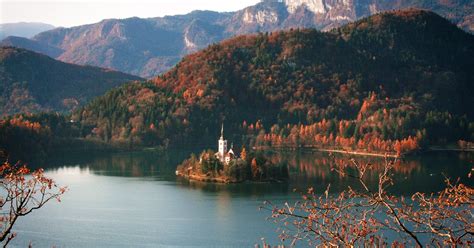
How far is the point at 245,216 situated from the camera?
166 ft

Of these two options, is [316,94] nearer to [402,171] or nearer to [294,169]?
[294,169]

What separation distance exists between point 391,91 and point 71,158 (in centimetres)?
6623

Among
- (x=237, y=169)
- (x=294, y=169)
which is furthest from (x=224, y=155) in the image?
(x=294, y=169)

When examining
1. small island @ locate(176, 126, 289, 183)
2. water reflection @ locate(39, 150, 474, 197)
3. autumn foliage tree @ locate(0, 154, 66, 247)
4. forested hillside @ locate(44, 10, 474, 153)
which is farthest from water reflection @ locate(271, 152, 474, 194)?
autumn foliage tree @ locate(0, 154, 66, 247)

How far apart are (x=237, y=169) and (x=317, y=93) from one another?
2892 inches

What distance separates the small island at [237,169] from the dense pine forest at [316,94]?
3388cm

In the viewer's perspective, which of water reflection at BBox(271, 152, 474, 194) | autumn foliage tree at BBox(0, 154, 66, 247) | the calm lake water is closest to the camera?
autumn foliage tree at BBox(0, 154, 66, 247)

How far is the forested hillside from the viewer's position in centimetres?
11675

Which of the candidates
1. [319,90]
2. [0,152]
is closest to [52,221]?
[0,152]

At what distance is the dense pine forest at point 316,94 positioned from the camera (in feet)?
381

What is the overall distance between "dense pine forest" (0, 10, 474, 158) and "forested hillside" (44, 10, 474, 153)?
0.76ft

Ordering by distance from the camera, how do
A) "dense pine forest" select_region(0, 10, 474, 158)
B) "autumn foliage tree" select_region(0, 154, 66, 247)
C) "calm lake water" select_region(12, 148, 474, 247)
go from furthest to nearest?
"dense pine forest" select_region(0, 10, 474, 158)
"calm lake water" select_region(12, 148, 474, 247)
"autumn foliage tree" select_region(0, 154, 66, 247)

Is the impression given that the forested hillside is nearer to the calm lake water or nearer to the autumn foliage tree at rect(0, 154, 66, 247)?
the calm lake water

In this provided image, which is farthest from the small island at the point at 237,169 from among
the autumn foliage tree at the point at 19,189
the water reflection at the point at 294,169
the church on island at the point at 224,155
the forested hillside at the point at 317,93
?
the autumn foliage tree at the point at 19,189
